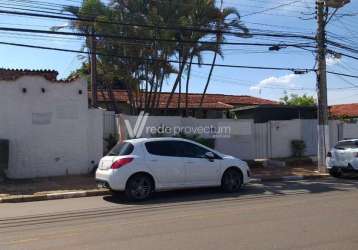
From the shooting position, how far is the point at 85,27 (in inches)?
893

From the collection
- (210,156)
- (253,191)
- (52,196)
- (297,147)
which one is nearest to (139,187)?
(210,156)

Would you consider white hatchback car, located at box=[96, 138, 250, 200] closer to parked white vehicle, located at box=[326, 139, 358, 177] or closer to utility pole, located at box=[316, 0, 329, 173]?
parked white vehicle, located at box=[326, 139, 358, 177]

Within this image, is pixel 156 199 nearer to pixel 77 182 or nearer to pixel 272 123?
pixel 77 182

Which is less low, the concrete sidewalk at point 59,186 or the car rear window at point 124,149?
the car rear window at point 124,149

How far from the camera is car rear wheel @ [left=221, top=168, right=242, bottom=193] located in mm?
14578

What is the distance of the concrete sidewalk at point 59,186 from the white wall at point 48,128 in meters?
0.64

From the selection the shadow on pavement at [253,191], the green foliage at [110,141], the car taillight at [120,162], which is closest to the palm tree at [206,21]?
the green foliage at [110,141]

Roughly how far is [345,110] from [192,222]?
46524 mm

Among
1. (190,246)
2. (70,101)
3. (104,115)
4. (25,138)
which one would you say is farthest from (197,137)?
(190,246)

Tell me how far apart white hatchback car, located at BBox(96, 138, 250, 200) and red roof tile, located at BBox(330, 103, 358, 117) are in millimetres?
36706

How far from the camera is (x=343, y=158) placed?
19.0 meters

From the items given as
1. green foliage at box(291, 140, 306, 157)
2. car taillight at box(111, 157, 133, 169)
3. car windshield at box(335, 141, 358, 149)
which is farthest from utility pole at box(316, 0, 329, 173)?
car taillight at box(111, 157, 133, 169)

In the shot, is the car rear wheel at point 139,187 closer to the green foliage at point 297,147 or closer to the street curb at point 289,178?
the street curb at point 289,178

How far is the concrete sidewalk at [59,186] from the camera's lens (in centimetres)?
1422
